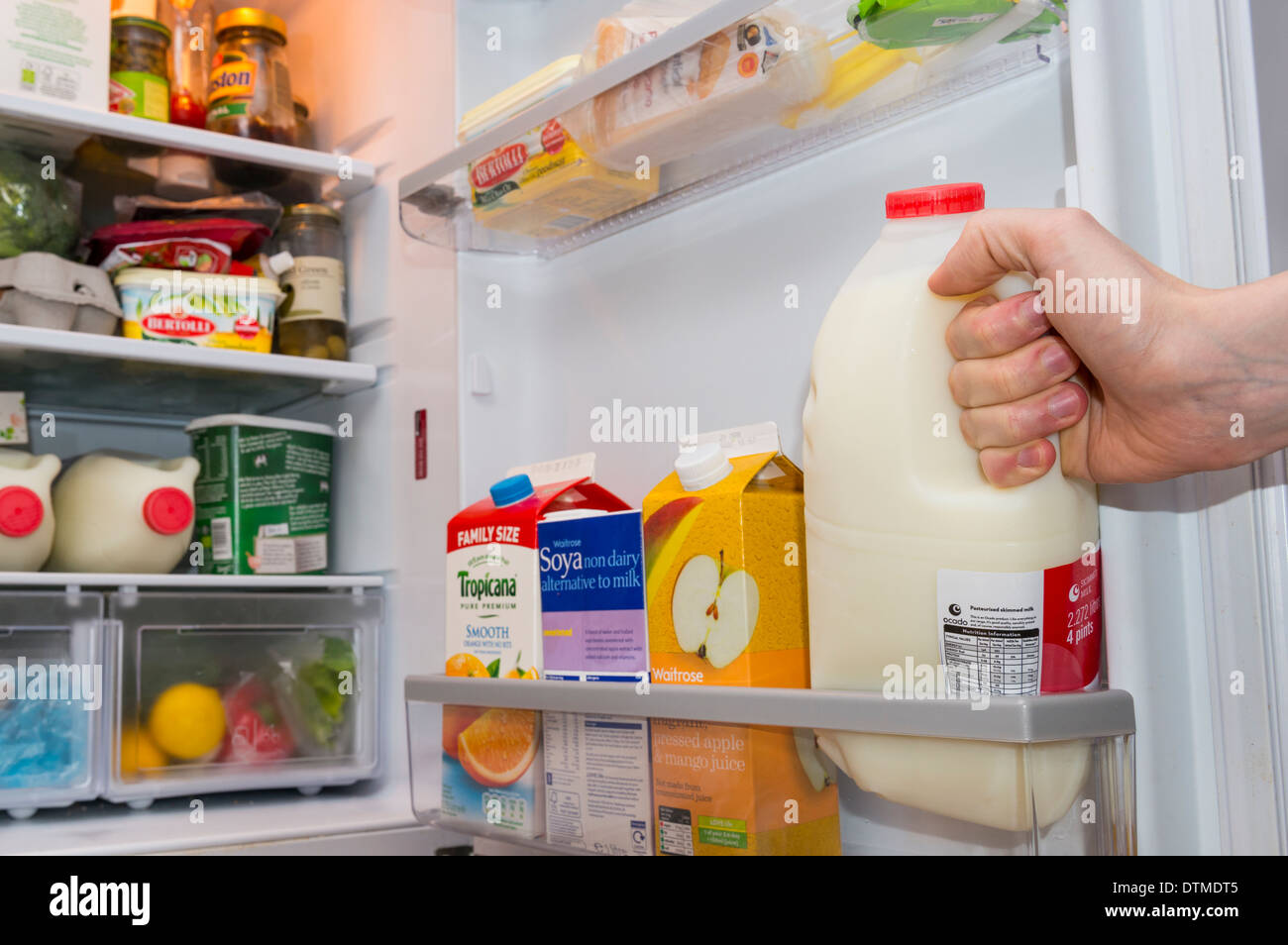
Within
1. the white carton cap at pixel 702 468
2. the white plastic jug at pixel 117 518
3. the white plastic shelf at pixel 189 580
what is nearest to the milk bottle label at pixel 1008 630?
the white carton cap at pixel 702 468

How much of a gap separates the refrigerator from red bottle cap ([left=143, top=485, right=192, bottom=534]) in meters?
0.09

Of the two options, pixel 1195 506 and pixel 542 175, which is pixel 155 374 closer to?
pixel 542 175

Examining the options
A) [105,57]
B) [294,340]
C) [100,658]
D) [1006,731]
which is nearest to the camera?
[1006,731]

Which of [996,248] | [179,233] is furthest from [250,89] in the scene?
[996,248]

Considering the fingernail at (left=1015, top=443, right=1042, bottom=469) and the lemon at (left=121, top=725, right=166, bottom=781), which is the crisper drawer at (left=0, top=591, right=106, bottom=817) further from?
the fingernail at (left=1015, top=443, right=1042, bottom=469)

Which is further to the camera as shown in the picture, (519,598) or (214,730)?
(214,730)

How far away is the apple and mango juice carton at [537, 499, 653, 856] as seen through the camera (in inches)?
37.4

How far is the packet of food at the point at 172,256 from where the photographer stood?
1.49m

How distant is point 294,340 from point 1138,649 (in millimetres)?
1243

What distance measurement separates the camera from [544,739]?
1034 millimetres

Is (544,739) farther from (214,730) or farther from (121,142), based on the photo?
(121,142)

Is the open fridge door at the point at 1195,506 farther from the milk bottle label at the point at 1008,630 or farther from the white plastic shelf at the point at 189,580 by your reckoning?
the white plastic shelf at the point at 189,580
